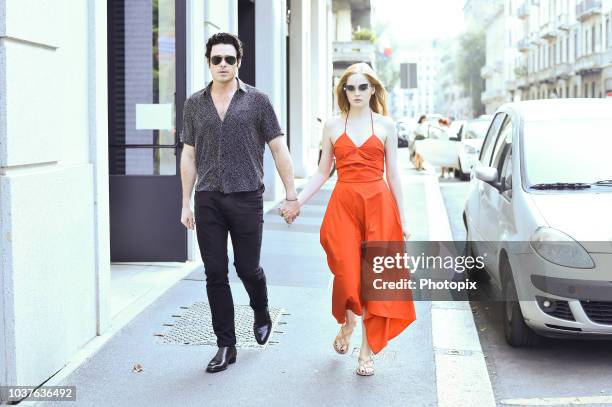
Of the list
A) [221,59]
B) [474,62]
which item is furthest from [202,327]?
[474,62]

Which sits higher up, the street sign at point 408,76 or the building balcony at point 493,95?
the building balcony at point 493,95

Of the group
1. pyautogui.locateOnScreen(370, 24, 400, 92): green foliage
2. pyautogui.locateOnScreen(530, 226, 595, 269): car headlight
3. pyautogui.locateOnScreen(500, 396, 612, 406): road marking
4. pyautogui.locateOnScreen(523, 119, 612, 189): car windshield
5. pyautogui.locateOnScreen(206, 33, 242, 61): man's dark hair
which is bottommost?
pyautogui.locateOnScreen(500, 396, 612, 406): road marking

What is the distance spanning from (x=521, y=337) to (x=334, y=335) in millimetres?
1242

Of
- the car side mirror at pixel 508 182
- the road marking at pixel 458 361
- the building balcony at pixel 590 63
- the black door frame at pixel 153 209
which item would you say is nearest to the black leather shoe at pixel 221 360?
the road marking at pixel 458 361

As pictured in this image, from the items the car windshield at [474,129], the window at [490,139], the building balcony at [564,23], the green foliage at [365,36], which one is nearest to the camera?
the window at [490,139]

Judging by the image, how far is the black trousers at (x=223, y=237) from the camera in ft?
17.2

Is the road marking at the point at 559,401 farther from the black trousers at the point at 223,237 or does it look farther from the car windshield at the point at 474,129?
the car windshield at the point at 474,129

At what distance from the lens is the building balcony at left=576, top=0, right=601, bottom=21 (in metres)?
61.1

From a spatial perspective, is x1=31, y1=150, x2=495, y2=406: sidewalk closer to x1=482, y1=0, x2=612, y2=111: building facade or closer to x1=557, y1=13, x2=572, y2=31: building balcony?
x1=482, y1=0, x2=612, y2=111: building facade

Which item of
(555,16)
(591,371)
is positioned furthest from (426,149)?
(555,16)

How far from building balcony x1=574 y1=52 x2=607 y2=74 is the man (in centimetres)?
5895

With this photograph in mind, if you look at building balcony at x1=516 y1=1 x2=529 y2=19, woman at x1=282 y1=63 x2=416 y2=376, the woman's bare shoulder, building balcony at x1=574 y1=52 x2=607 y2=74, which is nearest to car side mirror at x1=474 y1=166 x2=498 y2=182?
woman at x1=282 y1=63 x2=416 y2=376

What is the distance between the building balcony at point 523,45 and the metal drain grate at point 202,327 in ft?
270

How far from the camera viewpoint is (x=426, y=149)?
2336 cm
